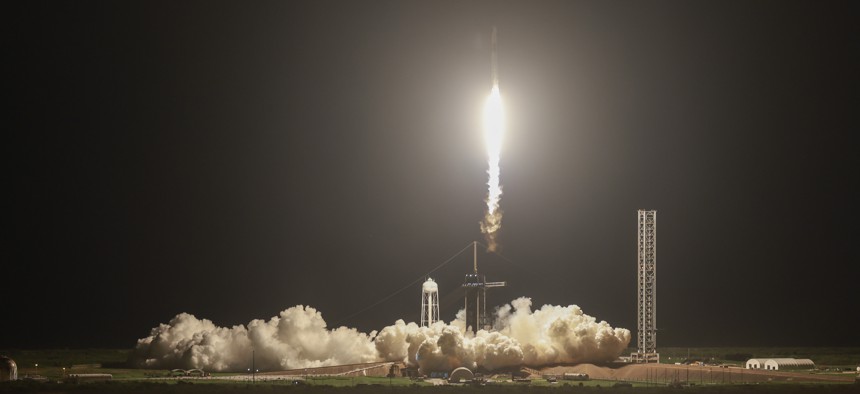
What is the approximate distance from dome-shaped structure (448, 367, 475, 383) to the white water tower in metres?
13.1

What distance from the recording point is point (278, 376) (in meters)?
100

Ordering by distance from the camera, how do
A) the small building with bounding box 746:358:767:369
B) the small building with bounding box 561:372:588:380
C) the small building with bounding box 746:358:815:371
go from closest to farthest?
the small building with bounding box 561:372:588:380 < the small building with bounding box 746:358:815:371 < the small building with bounding box 746:358:767:369

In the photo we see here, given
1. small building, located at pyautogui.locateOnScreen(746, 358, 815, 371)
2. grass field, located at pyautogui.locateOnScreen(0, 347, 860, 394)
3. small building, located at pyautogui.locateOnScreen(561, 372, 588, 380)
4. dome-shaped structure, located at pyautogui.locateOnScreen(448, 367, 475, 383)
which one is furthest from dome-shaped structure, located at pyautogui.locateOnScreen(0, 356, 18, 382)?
small building, located at pyautogui.locateOnScreen(746, 358, 815, 371)

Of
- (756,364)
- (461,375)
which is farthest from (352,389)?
(756,364)

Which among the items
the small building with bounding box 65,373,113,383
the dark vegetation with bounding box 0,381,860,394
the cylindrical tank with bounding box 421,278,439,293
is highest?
the cylindrical tank with bounding box 421,278,439,293

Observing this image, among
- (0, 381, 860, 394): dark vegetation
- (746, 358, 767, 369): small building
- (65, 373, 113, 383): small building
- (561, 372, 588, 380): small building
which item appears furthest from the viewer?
(746, 358, 767, 369): small building

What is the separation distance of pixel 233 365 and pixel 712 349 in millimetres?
61074

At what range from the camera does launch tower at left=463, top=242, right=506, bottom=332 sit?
105812 millimetres

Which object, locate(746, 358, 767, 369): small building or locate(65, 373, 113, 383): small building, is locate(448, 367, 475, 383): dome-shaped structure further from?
locate(746, 358, 767, 369): small building

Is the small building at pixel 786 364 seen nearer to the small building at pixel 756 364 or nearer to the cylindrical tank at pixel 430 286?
the small building at pixel 756 364

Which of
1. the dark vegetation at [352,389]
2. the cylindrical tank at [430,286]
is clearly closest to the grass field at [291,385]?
the dark vegetation at [352,389]

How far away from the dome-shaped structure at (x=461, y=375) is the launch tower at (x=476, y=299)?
30.5 ft

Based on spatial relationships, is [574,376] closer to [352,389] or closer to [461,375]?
[461,375]

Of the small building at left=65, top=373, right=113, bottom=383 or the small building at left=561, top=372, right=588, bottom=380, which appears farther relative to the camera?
the small building at left=561, top=372, right=588, bottom=380
